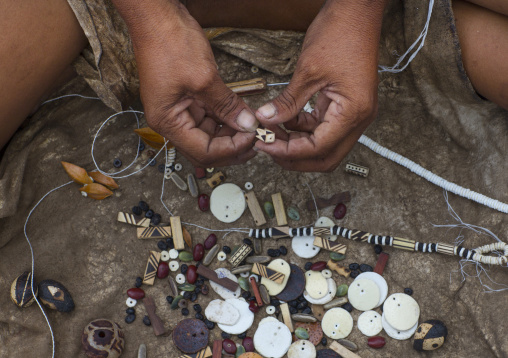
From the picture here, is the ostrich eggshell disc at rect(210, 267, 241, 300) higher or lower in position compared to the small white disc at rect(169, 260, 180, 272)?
lower

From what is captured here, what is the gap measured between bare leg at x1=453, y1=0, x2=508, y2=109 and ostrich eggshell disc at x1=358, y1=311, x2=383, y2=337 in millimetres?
1055

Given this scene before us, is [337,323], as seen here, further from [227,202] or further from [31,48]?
[31,48]

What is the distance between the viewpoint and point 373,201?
8.24 feet

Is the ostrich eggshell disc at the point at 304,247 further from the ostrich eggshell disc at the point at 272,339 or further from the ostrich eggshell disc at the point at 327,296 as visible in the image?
the ostrich eggshell disc at the point at 272,339

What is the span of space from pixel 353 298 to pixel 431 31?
121 cm

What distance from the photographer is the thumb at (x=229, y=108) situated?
1.87 m

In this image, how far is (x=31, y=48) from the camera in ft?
6.80


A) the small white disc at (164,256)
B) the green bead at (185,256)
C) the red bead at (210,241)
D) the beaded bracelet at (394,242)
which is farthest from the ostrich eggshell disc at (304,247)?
the small white disc at (164,256)

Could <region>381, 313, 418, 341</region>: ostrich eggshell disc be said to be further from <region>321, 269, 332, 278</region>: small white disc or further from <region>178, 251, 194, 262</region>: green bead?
<region>178, 251, 194, 262</region>: green bead

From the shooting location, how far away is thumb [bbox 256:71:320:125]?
183 centimetres

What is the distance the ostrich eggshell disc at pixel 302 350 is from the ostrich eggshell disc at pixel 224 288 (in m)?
0.34

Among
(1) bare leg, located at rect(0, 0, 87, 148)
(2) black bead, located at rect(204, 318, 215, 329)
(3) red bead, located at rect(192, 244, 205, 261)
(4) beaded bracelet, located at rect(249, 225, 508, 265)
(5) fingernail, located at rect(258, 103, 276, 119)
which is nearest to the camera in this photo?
(5) fingernail, located at rect(258, 103, 276, 119)

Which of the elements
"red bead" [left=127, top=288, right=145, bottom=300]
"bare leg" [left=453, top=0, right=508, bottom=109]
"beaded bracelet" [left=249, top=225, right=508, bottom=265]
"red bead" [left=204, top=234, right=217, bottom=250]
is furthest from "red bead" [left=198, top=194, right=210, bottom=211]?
"bare leg" [left=453, top=0, right=508, bottom=109]

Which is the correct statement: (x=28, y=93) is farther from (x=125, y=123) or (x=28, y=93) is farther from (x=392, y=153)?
(x=392, y=153)
